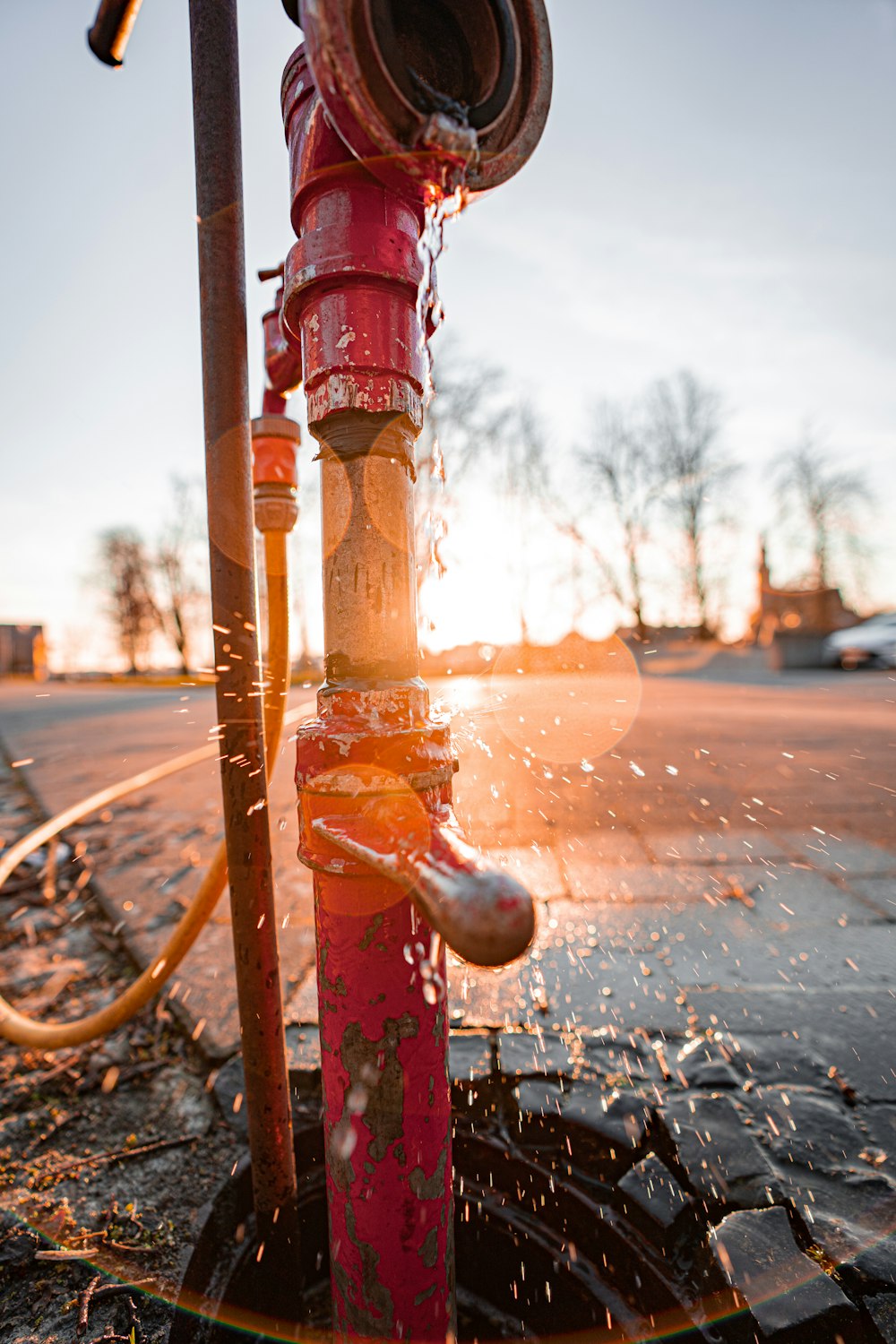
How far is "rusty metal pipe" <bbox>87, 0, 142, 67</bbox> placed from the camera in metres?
1.08

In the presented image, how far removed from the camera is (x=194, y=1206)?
1.24 m

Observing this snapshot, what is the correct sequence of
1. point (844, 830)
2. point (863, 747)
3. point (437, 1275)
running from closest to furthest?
point (437, 1275) → point (844, 830) → point (863, 747)

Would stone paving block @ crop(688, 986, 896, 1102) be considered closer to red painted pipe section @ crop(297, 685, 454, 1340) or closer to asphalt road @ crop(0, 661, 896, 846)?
red painted pipe section @ crop(297, 685, 454, 1340)

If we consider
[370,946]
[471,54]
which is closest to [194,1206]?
[370,946]

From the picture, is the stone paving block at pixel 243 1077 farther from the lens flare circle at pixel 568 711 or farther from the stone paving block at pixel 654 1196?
the lens flare circle at pixel 568 711

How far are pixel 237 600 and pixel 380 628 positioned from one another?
35 centimetres

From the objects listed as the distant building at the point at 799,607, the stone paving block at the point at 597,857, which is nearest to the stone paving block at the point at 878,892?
the stone paving block at the point at 597,857

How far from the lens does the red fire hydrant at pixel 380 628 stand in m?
0.76

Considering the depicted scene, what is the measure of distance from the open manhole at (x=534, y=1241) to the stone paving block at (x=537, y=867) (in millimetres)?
1022

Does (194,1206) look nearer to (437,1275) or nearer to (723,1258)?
(437,1275)

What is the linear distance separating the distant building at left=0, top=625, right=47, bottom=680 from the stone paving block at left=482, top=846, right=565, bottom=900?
4405 centimetres

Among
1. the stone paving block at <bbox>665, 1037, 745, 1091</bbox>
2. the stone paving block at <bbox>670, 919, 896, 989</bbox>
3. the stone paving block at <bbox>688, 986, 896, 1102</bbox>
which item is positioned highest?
the stone paving block at <bbox>670, 919, 896, 989</bbox>

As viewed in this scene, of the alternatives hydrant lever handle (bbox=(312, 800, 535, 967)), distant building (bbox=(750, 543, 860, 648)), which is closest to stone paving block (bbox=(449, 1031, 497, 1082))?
hydrant lever handle (bbox=(312, 800, 535, 967))

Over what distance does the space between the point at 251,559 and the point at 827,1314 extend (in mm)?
1466
